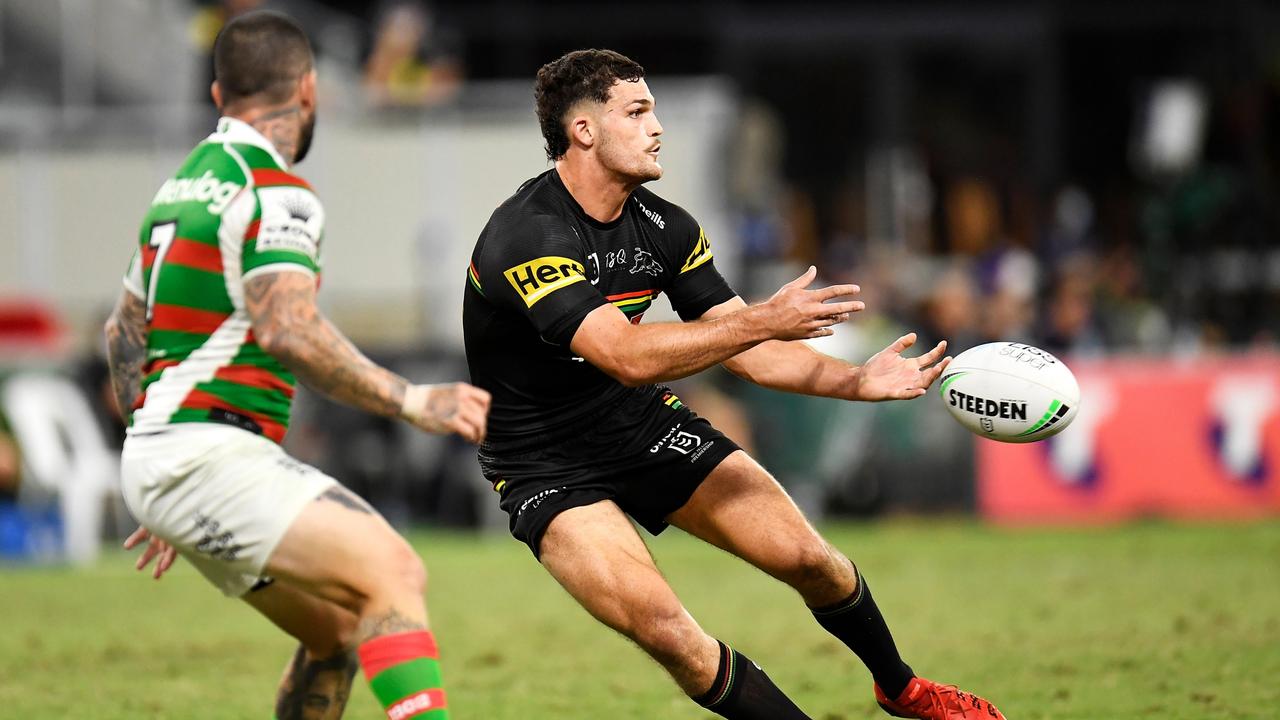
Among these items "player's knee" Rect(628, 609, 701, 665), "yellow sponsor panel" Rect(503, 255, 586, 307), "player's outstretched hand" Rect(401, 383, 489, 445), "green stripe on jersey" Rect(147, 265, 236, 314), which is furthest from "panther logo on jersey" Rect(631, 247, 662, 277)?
"green stripe on jersey" Rect(147, 265, 236, 314)

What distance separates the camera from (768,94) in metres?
22.2

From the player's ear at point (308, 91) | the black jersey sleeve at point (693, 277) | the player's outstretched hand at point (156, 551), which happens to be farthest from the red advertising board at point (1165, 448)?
the player's ear at point (308, 91)

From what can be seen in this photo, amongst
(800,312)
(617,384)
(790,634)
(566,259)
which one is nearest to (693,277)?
(617,384)

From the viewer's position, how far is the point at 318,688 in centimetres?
587

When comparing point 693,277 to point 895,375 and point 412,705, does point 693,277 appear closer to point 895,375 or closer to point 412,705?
point 895,375

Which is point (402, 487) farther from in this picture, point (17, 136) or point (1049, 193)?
point (1049, 193)

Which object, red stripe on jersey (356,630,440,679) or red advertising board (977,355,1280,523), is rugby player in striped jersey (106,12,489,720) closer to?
red stripe on jersey (356,630,440,679)

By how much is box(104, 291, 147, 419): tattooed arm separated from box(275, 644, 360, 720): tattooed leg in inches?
41.3

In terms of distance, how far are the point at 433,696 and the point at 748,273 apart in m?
12.8

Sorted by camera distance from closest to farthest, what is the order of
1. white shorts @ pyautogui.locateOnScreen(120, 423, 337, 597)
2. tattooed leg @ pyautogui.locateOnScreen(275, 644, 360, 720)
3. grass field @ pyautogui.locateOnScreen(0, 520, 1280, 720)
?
white shorts @ pyautogui.locateOnScreen(120, 423, 337, 597), tattooed leg @ pyautogui.locateOnScreen(275, 644, 360, 720), grass field @ pyautogui.locateOnScreen(0, 520, 1280, 720)

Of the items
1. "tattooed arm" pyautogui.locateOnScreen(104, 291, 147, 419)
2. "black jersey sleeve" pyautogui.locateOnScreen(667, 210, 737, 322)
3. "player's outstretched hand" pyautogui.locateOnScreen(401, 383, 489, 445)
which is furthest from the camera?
"black jersey sleeve" pyautogui.locateOnScreen(667, 210, 737, 322)

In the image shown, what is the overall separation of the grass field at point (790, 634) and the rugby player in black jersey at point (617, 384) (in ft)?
3.93

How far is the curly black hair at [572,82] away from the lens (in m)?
6.50

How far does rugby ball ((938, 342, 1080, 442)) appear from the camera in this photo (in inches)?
260
